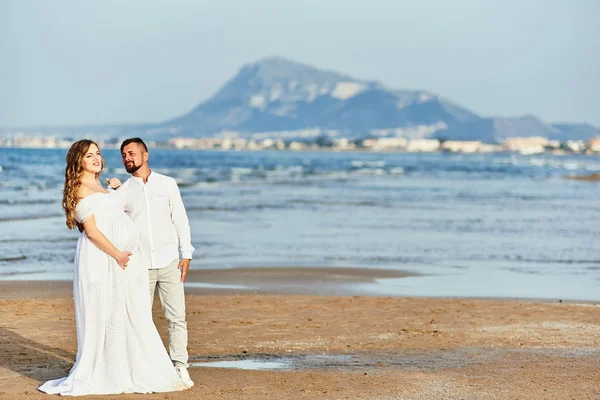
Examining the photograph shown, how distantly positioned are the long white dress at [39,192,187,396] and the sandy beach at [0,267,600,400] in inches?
6.7

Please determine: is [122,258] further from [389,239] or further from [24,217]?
[24,217]

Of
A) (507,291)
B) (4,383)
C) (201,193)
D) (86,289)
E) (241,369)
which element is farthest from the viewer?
(201,193)

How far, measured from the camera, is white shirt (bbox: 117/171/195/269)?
729cm

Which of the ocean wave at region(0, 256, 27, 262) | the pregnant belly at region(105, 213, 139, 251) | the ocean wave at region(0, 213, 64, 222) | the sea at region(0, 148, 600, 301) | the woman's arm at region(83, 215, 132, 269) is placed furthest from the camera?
the ocean wave at region(0, 213, 64, 222)

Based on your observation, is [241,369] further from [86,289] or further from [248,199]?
[248,199]

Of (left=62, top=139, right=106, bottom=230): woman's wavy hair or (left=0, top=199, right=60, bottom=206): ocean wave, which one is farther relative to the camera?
(left=0, top=199, right=60, bottom=206): ocean wave

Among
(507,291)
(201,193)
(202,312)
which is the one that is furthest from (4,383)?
(201,193)

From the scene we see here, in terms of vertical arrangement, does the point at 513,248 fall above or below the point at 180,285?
below

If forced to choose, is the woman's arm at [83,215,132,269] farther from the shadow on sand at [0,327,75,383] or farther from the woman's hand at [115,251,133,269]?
the shadow on sand at [0,327,75,383]

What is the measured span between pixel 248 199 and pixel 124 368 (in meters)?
31.0

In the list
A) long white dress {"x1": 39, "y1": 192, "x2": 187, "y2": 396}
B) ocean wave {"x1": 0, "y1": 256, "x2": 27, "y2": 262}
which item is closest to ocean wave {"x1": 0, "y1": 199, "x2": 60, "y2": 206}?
ocean wave {"x1": 0, "y1": 256, "x2": 27, "y2": 262}

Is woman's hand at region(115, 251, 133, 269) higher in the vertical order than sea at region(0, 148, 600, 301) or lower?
higher

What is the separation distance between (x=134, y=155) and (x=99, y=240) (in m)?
0.72

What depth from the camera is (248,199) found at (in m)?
38.0
